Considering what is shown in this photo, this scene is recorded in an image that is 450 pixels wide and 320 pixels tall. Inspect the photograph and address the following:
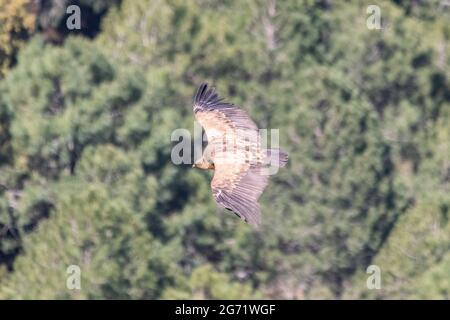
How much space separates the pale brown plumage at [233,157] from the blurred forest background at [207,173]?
57.5 ft

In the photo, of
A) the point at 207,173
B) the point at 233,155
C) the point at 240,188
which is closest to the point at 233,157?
the point at 233,155

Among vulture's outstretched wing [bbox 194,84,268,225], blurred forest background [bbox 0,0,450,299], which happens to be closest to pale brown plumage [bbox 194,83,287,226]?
vulture's outstretched wing [bbox 194,84,268,225]

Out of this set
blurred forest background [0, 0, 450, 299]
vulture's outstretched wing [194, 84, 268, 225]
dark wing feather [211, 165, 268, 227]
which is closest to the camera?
dark wing feather [211, 165, 268, 227]

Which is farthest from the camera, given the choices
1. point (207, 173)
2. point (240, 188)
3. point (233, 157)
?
point (207, 173)

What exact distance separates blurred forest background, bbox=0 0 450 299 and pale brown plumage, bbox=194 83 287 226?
17530 millimetres

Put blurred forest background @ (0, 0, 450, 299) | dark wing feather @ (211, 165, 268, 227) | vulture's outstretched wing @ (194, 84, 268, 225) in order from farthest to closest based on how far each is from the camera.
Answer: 1. blurred forest background @ (0, 0, 450, 299)
2. vulture's outstretched wing @ (194, 84, 268, 225)
3. dark wing feather @ (211, 165, 268, 227)

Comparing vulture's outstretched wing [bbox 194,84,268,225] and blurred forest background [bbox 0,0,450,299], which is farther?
blurred forest background [bbox 0,0,450,299]

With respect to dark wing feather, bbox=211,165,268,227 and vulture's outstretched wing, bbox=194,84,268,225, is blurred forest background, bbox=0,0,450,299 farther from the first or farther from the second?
dark wing feather, bbox=211,165,268,227

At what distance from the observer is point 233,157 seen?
24.5 meters

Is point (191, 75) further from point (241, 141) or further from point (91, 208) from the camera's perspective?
point (241, 141)

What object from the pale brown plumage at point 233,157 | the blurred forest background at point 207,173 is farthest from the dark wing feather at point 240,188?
the blurred forest background at point 207,173

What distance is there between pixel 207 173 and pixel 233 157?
23638 millimetres

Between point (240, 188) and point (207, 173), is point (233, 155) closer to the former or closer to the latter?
point (240, 188)

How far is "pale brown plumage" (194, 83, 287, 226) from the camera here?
23609mm
